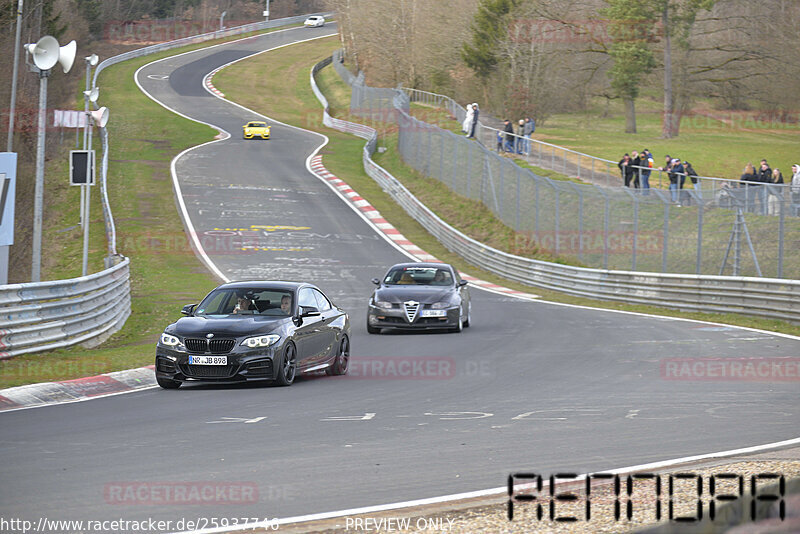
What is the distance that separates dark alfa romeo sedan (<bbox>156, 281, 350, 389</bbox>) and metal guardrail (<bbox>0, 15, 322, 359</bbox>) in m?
2.87

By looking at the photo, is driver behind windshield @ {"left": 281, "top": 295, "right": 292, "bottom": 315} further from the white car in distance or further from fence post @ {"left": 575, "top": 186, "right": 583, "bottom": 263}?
the white car in distance

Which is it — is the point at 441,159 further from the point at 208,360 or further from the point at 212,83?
the point at 212,83

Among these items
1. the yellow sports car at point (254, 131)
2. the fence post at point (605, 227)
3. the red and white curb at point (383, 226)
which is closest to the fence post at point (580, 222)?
the fence post at point (605, 227)

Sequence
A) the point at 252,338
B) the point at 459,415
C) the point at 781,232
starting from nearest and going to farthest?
1. the point at 459,415
2. the point at 252,338
3. the point at 781,232

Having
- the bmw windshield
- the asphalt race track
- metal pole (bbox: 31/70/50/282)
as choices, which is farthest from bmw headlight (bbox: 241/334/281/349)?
metal pole (bbox: 31/70/50/282)

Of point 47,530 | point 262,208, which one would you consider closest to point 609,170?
point 262,208

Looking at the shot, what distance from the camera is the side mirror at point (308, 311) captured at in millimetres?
13916

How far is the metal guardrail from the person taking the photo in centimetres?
1490

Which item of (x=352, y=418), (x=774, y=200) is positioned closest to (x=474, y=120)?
(x=774, y=200)

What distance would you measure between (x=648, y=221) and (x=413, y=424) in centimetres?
1739

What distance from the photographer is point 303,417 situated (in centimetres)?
1064

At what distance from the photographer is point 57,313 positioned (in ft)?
54.1

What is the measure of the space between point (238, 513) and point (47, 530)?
1.12 meters

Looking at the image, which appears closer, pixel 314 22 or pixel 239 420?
pixel 239 420
